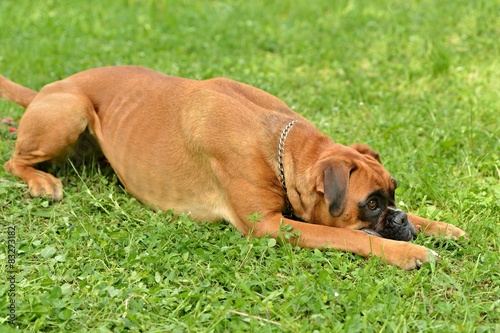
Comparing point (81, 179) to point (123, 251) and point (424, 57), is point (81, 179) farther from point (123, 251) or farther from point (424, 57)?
point (424, 57)

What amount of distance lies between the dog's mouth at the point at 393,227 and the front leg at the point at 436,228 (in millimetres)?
254

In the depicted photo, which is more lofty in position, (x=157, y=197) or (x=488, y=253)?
(x=488, y=253)

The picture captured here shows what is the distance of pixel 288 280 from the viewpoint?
439 centimetres

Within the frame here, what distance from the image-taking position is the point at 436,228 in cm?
495

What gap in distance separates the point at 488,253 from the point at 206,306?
1968 millimetres

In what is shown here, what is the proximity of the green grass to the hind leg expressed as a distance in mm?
227

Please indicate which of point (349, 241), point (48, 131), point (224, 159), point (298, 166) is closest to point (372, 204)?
point (349, 241)

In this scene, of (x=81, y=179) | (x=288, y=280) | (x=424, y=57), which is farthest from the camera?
(x=424, y=57)

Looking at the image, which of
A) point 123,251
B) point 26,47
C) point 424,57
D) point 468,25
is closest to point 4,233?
point 123,251

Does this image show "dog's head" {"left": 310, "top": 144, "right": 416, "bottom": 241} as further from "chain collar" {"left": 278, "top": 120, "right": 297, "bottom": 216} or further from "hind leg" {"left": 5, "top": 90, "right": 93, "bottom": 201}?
"hind leg" {"left": 5, "top": 90, "right": 93, "bottom": 201}

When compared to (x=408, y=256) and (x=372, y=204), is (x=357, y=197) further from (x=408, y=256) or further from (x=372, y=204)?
(x=408, y=256)

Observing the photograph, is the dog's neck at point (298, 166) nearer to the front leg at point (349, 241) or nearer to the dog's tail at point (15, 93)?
the front leg at point (349, 241)

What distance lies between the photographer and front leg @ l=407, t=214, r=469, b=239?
4898 millimetres

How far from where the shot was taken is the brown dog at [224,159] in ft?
15.3
